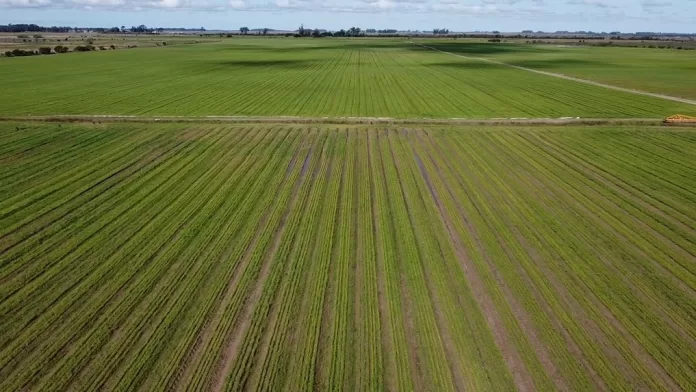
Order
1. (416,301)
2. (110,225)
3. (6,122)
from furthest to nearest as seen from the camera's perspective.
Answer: (6,122) < (110,225) < (416,301)

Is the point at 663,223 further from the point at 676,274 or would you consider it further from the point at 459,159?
the point at 459,159

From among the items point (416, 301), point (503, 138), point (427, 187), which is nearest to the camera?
point (416, 301)

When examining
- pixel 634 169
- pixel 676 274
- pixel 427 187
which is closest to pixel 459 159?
pixel 427 187

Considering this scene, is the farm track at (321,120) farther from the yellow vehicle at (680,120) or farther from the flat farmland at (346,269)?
the flat farmland at (346,269)

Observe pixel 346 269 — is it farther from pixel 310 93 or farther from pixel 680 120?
pixel 310 93

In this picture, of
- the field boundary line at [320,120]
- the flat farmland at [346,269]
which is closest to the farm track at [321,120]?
the field boundary line at [320,120]
